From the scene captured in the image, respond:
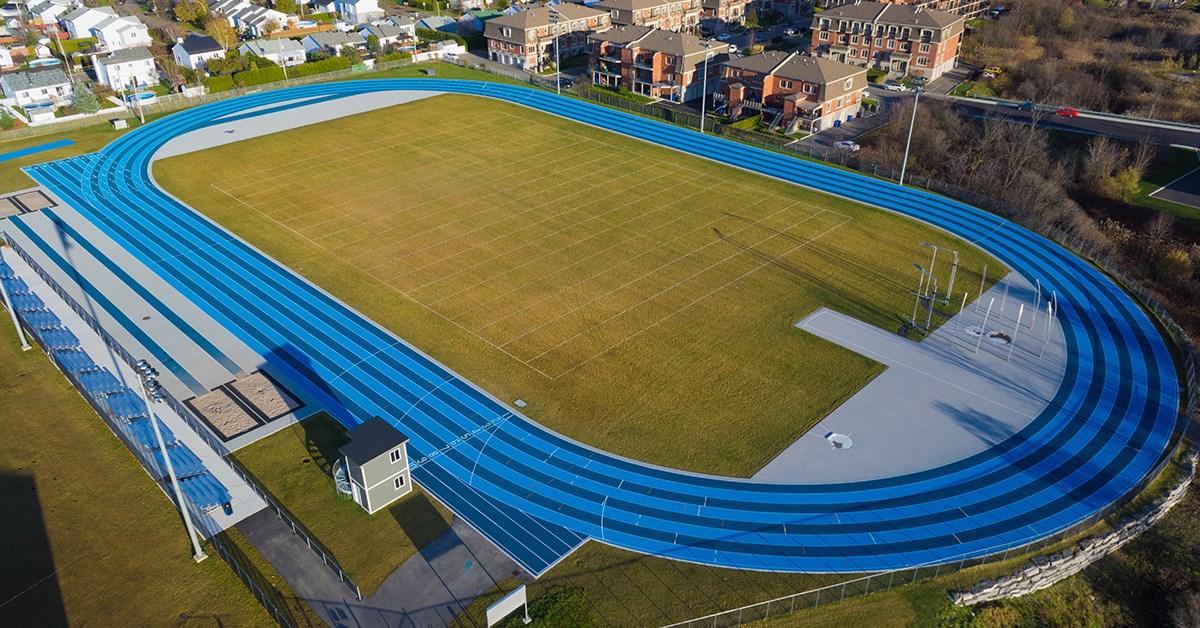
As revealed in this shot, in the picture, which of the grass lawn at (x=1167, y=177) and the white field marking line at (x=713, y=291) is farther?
the grass lawn at (x=1167, y=177)

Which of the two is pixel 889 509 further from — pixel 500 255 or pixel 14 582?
pixel 14 582

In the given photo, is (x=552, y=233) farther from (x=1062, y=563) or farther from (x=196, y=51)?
(x=196, y=51)

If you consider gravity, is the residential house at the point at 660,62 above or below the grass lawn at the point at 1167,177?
above

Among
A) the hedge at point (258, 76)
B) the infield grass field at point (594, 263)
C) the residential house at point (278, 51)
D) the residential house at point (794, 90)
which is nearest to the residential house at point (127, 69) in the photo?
the residential house at point (278, 51)

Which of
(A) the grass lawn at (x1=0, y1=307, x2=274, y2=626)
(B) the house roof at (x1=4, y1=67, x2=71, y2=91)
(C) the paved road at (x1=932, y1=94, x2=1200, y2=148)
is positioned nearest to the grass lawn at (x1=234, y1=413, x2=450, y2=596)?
(A) the grass lawn at (x1=0, y1=307, x2=274, y2=626)

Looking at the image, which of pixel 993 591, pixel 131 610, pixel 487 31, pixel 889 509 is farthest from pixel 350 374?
pixel 487 31

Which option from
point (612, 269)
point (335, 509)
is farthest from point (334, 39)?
point (335, 509)

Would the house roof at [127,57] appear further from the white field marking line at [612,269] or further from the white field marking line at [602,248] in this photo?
the white field marking line at [612,269]
